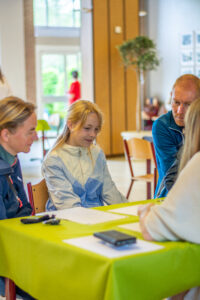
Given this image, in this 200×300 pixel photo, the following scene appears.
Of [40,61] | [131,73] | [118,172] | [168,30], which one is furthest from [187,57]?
[118,172]

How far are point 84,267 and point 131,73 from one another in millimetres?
9631

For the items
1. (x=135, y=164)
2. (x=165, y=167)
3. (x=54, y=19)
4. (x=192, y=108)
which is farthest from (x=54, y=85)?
(x=192, y=108)

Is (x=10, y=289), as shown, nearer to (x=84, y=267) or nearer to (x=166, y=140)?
(x=84, y=267)

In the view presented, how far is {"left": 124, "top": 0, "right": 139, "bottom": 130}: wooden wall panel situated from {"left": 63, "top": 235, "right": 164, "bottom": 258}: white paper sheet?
30.7 ft

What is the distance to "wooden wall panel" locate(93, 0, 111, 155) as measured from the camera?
10156 millimetres

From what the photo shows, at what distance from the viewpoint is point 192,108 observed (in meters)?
1.70

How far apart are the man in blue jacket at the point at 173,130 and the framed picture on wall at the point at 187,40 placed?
9.84 metres

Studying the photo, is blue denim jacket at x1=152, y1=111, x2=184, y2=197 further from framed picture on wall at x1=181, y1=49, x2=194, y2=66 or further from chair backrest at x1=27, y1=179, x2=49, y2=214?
framed picture on wall at x1=181, y1=49, x2=194, y2=66

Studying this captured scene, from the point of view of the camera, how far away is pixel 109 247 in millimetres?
1556

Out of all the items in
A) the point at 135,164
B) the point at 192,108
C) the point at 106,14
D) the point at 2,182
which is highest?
the point at 106,14

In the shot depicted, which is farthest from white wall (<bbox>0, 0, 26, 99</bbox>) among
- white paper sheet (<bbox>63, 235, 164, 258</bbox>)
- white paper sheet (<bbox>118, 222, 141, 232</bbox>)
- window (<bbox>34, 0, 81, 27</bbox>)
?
white paper sheet (<bbox>63, 235, 164, 258</bbox>)

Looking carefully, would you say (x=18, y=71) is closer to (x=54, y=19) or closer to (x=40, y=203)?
(x=54, y=19)

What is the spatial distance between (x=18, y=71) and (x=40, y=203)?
7.19m

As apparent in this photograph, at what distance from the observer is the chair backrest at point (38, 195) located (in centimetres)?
271
